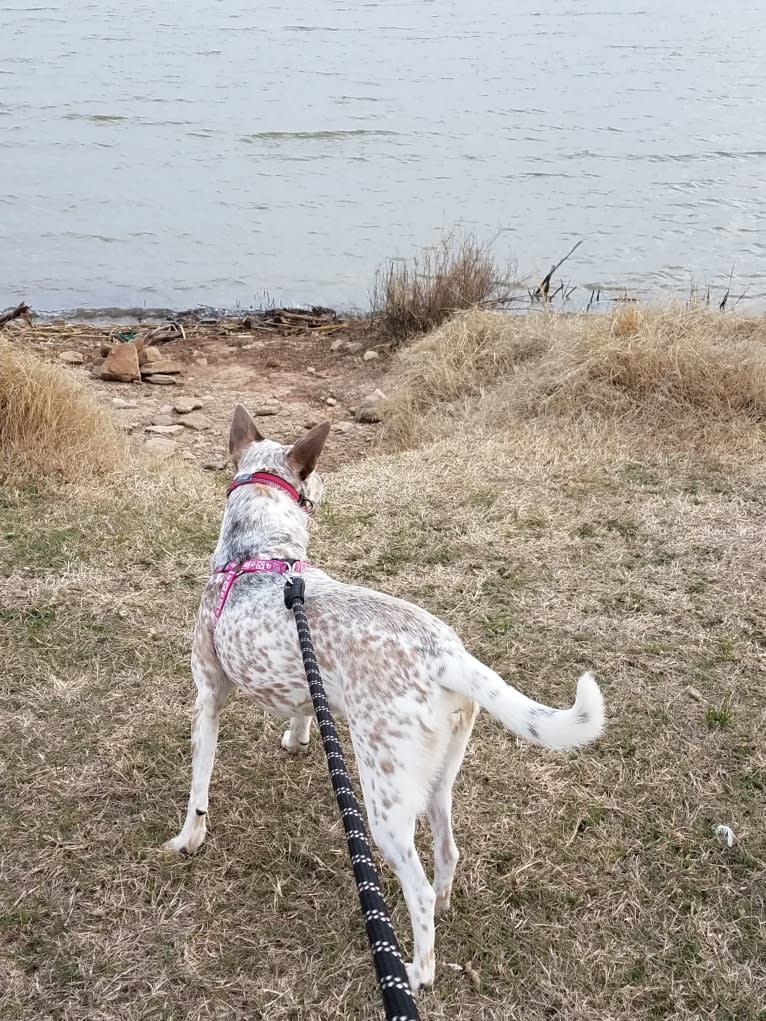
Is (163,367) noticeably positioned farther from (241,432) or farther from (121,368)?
(241,432)

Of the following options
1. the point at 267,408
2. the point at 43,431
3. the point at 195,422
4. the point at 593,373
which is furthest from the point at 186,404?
the point at 593,373

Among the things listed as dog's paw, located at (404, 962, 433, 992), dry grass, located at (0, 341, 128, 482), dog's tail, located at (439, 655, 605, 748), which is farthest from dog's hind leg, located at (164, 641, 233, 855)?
dry grass, located at (0, 341, 128, 482)

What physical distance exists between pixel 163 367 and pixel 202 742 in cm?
654

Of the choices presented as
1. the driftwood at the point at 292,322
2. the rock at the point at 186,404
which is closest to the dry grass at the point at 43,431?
the rock at the point at 186,404

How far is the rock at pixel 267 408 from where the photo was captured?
843cm

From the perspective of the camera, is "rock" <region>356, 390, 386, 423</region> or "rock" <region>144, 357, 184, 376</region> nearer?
"rock" <region>356, 390, 386, 423</region>

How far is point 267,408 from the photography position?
27.8 ft

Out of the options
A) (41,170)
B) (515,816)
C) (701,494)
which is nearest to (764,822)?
(515,816)

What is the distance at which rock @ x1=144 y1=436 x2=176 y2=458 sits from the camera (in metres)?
7.29

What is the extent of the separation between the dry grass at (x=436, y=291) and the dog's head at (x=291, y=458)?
6079 millimetres

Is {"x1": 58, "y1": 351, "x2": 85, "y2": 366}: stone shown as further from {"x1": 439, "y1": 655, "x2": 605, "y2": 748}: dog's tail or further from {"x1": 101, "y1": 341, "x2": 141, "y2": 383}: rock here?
{"x1": 439, "y1": 655, "x2": 605, "y2": 748}: dog's tail

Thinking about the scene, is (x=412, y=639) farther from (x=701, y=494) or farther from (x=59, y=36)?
(x=59, y=36)

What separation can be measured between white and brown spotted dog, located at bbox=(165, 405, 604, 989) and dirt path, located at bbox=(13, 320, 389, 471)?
154 inches

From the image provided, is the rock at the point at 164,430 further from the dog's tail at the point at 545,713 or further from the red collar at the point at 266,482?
the dog's tail at the point at 545,713
